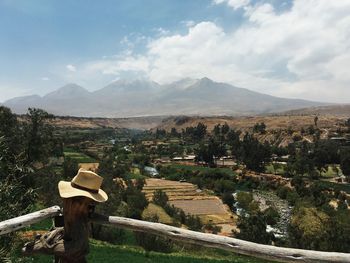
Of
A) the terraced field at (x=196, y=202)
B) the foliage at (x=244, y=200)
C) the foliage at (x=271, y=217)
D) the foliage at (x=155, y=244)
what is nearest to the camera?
the foliage at (x=155, y=244)

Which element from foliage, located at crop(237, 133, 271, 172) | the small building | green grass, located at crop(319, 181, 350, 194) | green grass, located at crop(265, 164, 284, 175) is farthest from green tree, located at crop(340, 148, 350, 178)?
the small building

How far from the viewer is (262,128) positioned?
15125cm

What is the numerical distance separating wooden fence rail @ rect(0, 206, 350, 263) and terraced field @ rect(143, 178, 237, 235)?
41.6 metres

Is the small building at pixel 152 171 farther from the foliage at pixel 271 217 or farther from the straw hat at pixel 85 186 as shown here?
the straw hat at pixel 85 186

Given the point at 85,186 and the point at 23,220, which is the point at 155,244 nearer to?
the point at 23,220

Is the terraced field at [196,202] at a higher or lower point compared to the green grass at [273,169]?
lower

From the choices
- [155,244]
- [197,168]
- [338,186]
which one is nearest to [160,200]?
[338,186]

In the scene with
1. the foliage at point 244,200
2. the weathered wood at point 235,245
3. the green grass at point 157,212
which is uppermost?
the weathered wood at point 235,245

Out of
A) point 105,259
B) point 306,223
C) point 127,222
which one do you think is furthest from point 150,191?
point 127,222

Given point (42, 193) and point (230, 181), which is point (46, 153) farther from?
point (230, 181)

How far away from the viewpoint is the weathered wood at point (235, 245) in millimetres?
4523

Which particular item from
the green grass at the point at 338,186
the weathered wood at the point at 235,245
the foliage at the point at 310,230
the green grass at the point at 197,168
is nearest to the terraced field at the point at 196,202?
the foliage at the point at 310,230

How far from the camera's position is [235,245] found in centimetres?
506

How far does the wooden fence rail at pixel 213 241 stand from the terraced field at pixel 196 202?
4165 centimetres
